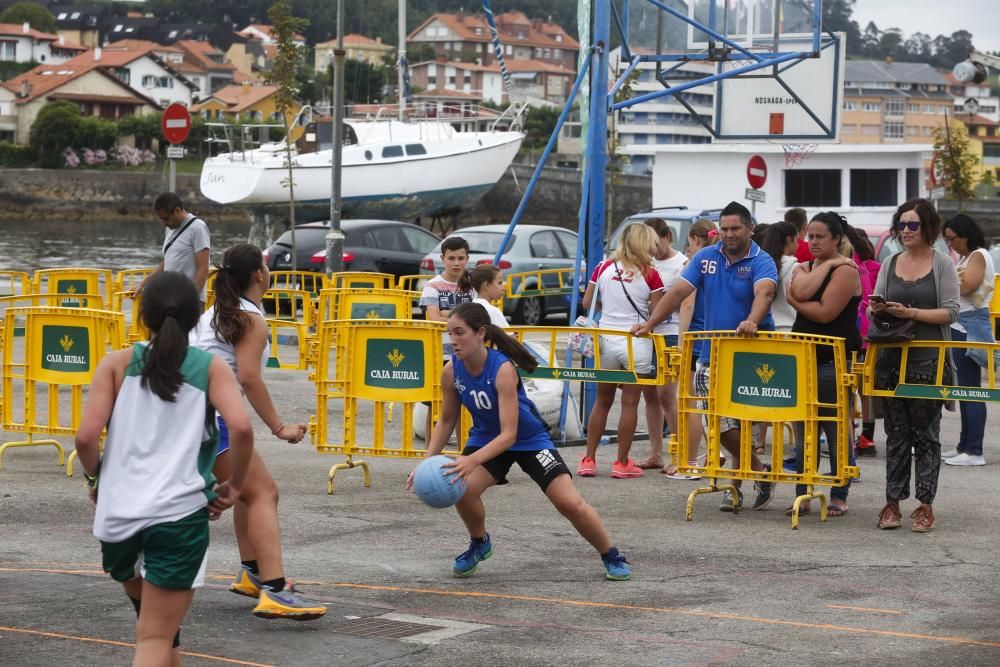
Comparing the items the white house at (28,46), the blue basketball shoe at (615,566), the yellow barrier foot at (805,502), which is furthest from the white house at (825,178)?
the white house at (28,46)

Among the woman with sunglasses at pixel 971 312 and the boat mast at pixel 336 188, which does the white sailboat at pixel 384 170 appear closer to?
the boat mast at pixel 336 188

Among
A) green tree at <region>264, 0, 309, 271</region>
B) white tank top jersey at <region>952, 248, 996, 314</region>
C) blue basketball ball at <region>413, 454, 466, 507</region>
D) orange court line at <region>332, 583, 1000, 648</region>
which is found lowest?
orange court line at <region>332, 583, 1000, 648</region>

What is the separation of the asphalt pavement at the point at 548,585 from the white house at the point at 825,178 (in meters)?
25.9

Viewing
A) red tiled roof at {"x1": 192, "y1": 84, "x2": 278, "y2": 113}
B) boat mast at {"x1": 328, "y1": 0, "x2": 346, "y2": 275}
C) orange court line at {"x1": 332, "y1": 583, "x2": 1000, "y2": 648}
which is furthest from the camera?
red tiled roof at {"x1": 192, "y1": 84, "x2": 278, "y2": 113}

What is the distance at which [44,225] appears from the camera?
7706 cm

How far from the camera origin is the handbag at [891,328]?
8938 millimetres

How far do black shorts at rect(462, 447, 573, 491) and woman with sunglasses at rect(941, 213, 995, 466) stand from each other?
4.85m

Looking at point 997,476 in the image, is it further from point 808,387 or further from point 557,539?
point 557,539

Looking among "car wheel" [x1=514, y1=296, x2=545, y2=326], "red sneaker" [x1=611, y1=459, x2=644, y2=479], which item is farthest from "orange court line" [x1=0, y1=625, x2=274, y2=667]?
"car wheel" [x1=514, y1=296, x2=545, y2=326]

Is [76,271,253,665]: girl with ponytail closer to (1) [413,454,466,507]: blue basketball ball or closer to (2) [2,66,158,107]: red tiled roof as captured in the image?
(1) [413,454,466,507]: blue basketball ball

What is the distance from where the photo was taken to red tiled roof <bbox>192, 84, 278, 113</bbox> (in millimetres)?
136625

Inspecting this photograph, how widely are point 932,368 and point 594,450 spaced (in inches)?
105

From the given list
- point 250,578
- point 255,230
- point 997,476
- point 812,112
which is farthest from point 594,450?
point 255,230

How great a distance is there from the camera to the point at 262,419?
22.2 ft
